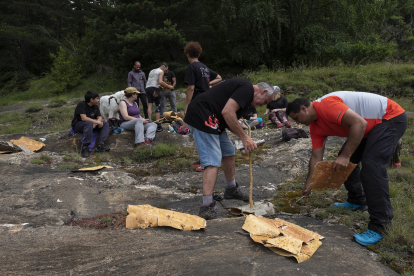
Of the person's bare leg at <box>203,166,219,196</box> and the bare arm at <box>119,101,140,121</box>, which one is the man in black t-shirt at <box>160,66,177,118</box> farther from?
the person's bare leg at <box>203,166,219,196</box>

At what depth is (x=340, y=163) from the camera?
286 centimetres

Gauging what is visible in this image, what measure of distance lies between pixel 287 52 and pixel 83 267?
17.2m

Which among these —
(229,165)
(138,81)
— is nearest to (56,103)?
(138,81)

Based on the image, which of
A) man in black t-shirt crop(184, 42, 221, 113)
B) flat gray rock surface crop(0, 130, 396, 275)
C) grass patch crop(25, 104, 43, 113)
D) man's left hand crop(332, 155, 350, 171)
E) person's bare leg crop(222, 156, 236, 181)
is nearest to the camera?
flat gray rock surface crop(0, 130, 396, 275)

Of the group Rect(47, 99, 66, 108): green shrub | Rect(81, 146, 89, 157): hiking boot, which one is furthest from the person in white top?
Rect(47, 99, 66, 108): green shrub

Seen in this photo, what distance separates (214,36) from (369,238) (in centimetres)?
1734

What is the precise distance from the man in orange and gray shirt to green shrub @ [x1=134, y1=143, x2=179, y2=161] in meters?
4.12

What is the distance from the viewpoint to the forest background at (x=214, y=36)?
15297mm

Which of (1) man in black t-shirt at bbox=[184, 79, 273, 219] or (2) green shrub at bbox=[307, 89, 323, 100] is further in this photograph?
(2) green shrub at bbox=[307, 89, 323, 100]

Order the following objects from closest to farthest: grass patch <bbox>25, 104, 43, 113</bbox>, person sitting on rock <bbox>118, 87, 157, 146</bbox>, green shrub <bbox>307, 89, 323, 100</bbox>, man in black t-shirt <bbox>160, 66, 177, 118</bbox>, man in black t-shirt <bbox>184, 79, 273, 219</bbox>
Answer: man in black t-shirt <bbox>184, 79, 273, 219</bbox> < person sitting on rock <bbox>118, 87, 157, 146</bbox> < man in black t-shirt <bbox>160, 66, 177, 118</bbox> < green shrub <bbox>307, 89, 323, 100</bbox> < grass patch <bbox>25, 104, 43, 113</bbox>

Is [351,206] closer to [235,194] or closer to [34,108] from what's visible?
[235,194]

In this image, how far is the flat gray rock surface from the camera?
232 cm

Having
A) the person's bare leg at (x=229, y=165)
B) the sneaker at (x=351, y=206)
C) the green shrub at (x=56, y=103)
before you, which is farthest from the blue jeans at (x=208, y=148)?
the green shrub at (x=56, y=103)

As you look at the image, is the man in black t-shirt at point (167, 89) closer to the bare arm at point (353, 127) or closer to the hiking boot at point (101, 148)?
the hiking boot at point (101, 148)
